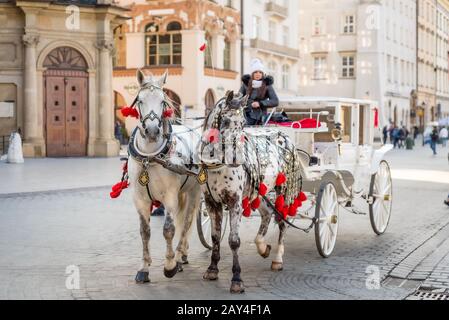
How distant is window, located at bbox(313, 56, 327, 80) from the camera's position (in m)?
65.5

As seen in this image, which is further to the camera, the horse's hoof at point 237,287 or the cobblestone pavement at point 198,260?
the cobblestone pavement at point 198,260

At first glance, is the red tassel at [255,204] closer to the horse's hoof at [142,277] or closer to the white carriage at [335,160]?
the white carriage at [335,160]

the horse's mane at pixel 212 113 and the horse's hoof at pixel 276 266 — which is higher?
the horse's mane at pixel 212 113

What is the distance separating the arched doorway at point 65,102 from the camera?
31.7 metres

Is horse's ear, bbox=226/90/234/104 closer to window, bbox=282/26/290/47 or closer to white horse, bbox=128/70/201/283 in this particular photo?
white horse, bbox=128/70/201/283

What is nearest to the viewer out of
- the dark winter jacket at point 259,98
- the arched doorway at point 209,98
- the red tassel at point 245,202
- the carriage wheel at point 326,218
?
the red tassel at point 245,202

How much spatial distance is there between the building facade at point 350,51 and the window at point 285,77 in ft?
30.3

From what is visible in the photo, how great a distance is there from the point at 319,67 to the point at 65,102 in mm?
37349

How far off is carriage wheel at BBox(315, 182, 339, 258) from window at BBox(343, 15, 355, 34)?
56231 mm

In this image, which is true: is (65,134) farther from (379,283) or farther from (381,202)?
(379,283)

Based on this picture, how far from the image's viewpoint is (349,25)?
64.6 meters

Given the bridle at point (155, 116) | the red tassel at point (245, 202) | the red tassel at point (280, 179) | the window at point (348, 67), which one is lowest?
the red tassel at point (245, 202)

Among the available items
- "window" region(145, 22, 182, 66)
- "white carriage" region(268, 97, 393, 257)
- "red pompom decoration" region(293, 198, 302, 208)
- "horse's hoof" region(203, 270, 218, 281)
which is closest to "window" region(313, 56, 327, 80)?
"window" region(145, 22, 182, 66)

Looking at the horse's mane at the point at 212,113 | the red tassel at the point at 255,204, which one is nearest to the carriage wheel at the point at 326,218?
the red tassel at the point at 255,204
